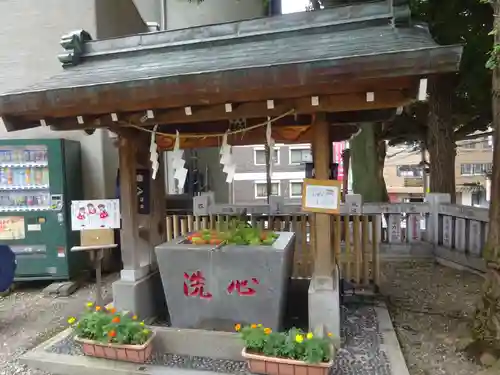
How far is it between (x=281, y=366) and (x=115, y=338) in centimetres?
183

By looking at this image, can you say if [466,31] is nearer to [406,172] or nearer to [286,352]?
[286,352]

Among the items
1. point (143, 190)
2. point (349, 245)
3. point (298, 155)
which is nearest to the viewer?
point (143, 190)

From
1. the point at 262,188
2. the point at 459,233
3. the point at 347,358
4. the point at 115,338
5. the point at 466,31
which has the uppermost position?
the point at 466,31

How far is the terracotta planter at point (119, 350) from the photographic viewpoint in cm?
410

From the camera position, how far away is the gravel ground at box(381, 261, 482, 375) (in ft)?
14.0

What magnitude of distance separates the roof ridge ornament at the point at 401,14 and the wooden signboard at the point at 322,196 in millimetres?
1951

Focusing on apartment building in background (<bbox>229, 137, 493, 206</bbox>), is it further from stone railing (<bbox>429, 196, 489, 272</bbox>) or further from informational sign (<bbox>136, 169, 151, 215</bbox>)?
informational sign (<bbox>136, 169, 151, 215</bbox>)

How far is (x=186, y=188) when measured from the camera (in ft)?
41.5

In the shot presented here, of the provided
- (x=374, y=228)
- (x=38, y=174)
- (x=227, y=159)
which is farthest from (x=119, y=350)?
(x=38, y=174)

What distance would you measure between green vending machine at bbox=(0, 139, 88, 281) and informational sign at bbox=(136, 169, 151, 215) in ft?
8.44

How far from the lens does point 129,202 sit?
511cm

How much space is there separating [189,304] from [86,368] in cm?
130

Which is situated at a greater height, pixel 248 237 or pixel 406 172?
pixel 406 172

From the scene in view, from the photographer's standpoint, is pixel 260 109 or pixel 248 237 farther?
pixel 248 237
